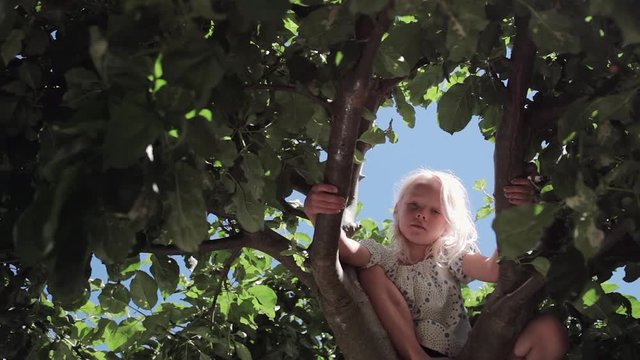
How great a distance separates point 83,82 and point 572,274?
94 centimetres

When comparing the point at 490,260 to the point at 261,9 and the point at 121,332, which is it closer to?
the point at 121,332

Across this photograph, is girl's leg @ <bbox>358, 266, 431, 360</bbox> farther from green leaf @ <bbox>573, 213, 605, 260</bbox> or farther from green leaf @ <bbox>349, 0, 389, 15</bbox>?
green leaf @ <bbox>349, 0, 389, 15</bbox>

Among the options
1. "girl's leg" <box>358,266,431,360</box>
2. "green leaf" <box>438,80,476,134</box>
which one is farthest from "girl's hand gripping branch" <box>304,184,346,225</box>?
"girl's leg" <box>358,266,431,360</box>

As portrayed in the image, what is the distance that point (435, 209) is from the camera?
3.38 m

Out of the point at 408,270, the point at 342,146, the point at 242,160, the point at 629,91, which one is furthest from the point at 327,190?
the point at 408,270

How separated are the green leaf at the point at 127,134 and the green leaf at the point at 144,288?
126cm

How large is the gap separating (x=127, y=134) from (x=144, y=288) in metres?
1.30

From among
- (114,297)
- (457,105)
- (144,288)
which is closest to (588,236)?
(457,105)

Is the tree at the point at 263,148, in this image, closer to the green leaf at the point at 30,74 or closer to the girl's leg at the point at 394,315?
the green leaf at the point at 30,74

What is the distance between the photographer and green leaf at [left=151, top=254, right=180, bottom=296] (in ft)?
8.09

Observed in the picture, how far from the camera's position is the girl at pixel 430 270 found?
2.72 m

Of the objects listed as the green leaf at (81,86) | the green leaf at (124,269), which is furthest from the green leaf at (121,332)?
the green leaf at (81,86)

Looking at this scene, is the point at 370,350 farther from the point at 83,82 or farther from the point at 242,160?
the point at 83,82

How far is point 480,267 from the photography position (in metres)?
3.14
